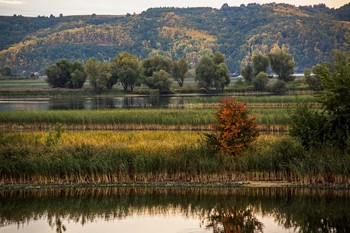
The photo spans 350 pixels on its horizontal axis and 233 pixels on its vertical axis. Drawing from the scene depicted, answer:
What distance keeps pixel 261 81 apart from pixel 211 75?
388 inches

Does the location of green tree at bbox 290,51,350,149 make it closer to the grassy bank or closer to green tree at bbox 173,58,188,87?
the grassy bank

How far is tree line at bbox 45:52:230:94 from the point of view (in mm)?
112000

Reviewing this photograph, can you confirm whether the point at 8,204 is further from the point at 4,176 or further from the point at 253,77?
the point at 253,77

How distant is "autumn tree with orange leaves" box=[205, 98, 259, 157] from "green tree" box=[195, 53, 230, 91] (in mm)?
82823

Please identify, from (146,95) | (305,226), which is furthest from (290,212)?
(146,95)

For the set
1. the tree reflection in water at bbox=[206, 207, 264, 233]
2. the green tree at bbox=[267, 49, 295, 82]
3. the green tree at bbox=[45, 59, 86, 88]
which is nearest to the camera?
the tree reflection in water at bbox=[206, 207, 264, 233]

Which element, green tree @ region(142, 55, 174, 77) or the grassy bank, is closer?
the grassy bank

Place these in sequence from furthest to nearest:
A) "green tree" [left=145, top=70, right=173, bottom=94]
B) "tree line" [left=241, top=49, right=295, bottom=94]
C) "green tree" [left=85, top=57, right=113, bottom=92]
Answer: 1. "green tree" [left=85, top=57, right=113, bottom=92]
2. "tree line" [left=241, top=49, right=295, bottom=94]
3. "green tree" [left=145, top=70, right=173, bottom=94]

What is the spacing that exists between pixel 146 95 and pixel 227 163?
85.5m

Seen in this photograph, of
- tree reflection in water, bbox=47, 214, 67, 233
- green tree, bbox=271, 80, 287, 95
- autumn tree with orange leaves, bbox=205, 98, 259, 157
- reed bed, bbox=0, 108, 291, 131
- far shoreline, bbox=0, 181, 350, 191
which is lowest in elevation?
green tree, bbox=271, 80, 287, 95

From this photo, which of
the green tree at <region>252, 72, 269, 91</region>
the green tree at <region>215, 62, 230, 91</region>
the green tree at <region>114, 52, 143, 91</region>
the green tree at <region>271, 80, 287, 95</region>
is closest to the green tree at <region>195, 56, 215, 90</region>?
the green tree at <region>215, 62, 230, 91</region>

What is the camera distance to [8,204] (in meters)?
23.6

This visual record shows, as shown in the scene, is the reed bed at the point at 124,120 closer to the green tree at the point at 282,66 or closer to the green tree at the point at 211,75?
the green tree at the point at 211,75

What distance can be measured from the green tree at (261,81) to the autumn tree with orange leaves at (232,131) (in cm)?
7856
